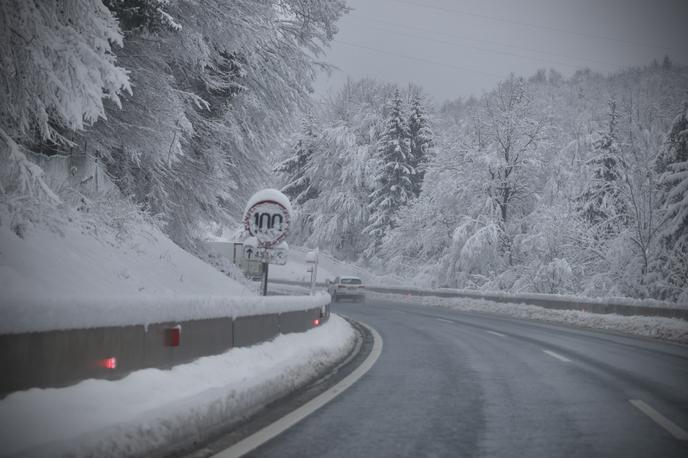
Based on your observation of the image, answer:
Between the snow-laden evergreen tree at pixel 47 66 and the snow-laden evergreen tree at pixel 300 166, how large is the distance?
2294 inches

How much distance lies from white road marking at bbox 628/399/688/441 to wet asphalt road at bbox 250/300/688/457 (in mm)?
47

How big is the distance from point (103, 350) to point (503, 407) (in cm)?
434

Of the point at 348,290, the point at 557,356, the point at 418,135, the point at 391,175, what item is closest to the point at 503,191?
the point at 348,290

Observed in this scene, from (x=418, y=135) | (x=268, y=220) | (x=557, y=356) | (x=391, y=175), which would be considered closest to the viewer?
(x=268, y=220)

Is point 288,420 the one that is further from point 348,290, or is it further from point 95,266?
point 348,290

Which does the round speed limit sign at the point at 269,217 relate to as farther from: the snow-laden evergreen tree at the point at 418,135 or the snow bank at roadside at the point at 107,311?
the snow-laden evergreen tree at the point at 418,135

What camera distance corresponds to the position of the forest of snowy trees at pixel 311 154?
7.29m

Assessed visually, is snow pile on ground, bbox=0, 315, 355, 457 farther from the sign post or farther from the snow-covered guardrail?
the sign post

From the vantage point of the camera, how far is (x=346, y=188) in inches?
2379

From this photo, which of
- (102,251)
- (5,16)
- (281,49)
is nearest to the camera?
(5,16)

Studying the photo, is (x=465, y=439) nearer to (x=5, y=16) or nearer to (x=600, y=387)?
(x=600, y=387)

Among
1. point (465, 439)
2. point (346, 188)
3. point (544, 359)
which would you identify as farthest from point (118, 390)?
point (346, 188)

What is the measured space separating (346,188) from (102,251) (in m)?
51.4

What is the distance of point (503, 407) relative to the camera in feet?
22.3
